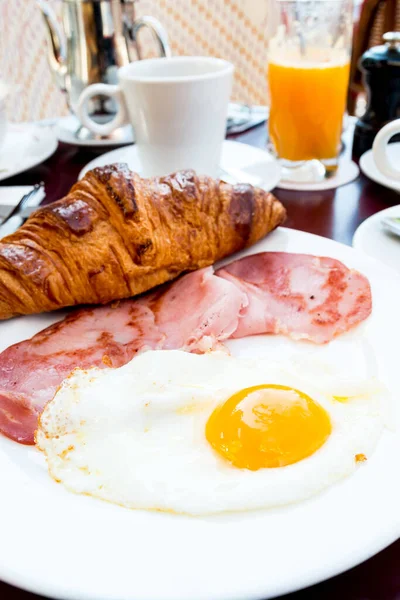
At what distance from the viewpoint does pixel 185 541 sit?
53 centimetres

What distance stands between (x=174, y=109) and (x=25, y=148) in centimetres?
57

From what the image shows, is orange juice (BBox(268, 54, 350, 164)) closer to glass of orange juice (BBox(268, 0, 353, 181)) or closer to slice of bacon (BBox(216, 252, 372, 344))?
glass of orange juice (BBox(268, 0, 353, 181))

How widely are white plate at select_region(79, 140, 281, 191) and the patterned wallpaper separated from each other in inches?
78.7

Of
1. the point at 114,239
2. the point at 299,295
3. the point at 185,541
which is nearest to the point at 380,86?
the point at 299,295

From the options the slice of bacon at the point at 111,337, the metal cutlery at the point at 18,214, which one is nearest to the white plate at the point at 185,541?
the slice of bacon at the point at 111,337

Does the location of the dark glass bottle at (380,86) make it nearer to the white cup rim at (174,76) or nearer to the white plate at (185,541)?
the white cup rim at (174,76)

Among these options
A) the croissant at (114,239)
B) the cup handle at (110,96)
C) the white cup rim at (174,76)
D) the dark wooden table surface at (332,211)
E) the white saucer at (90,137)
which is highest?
the white cup rim at (174,76)

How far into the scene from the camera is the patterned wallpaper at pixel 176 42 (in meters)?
3.24

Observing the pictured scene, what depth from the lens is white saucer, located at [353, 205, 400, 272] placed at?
Result: 1082mm

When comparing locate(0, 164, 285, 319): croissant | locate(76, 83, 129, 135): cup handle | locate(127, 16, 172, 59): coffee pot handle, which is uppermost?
locate(127, 16, 172, 59): coffee pot handle

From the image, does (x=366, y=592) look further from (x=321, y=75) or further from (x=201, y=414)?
(x=321, y=75)

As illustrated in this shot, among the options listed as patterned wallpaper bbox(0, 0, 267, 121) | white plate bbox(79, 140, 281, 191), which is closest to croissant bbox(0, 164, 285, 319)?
white plate bbox(79, 140, 281, 191)

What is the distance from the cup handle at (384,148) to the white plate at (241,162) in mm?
271

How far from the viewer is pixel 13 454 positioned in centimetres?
66
